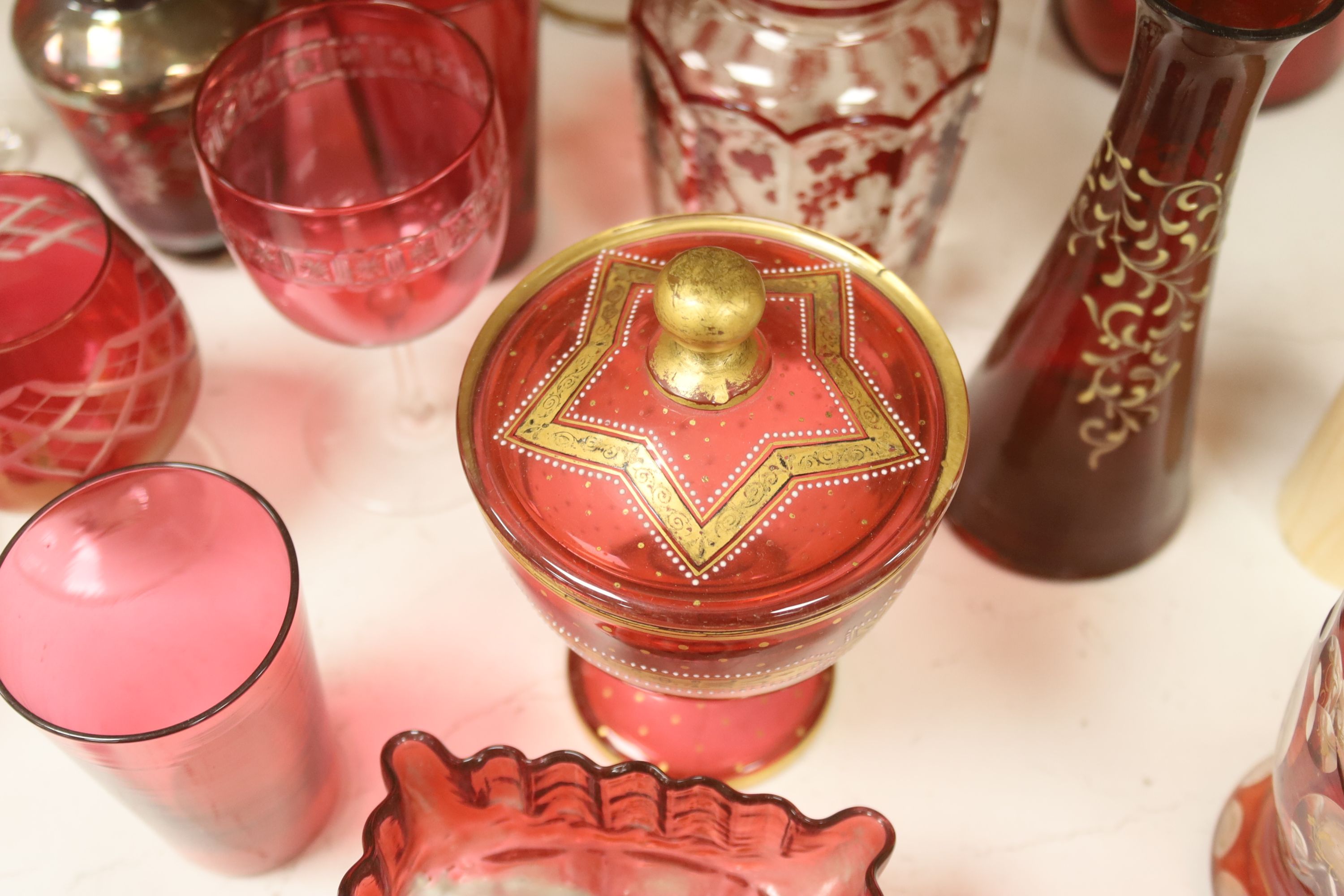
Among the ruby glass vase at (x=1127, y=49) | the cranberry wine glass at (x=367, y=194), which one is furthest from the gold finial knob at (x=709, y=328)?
the ruby glass vase at (x=1127, y=49)

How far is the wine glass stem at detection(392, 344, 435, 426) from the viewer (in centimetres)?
57

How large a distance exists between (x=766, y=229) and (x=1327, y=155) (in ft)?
1.26

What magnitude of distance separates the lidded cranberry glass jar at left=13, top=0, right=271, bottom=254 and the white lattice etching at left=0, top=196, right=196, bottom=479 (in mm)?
57

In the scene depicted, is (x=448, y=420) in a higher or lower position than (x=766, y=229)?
lower

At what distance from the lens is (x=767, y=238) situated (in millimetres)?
409

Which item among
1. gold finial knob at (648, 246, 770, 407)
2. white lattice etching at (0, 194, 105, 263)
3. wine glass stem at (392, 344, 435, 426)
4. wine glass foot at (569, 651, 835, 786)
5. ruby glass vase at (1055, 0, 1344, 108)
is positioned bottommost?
wine glass foot at (569, 651, 835, 786)

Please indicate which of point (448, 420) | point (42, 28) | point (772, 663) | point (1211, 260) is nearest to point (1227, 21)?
point (1211, 260)

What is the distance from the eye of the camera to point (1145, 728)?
0.47 meters

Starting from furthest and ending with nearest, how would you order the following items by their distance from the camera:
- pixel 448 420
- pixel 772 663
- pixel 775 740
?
pixel 448 420, pixel 775 740, pixel 772 663

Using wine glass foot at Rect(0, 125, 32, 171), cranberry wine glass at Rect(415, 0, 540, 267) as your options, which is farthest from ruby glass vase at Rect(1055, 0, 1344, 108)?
wine glass foot at Rect(0, 125, 32, 171)

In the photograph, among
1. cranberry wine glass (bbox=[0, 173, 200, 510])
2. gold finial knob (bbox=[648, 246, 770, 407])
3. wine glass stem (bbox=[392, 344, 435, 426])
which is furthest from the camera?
wine glass stem (bbox=[392, 344, 435, 426])

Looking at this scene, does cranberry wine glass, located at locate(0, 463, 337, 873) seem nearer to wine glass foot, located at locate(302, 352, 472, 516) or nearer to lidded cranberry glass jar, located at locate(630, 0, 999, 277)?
wine glass foot, located at locate(302, 352, 472, 516)

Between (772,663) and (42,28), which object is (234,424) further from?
(772,663)

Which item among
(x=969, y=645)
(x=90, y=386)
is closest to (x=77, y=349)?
(x=90, y=386)
